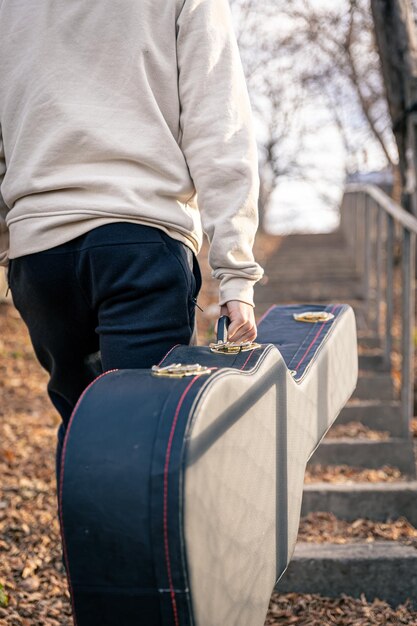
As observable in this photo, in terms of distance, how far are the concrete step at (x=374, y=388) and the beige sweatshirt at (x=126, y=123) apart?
2862 millimetres

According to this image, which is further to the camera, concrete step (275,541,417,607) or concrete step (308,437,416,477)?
concrete step (308,437,416,477)

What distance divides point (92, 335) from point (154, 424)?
1.92 feet

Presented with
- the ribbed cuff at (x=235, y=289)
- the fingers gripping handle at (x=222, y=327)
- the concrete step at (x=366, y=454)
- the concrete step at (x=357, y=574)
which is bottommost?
the concrete step at (x=366, y=454)

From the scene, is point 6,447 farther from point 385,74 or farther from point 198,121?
point 385,74

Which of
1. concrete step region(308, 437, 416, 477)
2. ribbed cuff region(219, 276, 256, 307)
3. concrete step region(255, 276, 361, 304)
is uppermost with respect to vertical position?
ribbed cuff region(219, 276, 256, 307)

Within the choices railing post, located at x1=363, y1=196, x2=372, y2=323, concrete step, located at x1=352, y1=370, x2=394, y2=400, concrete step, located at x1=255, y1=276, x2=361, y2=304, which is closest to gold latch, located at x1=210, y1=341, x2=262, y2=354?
concrete step, located at x1=352, y1=370, x2=394, y2=400

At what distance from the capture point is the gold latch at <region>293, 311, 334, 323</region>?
218 cm

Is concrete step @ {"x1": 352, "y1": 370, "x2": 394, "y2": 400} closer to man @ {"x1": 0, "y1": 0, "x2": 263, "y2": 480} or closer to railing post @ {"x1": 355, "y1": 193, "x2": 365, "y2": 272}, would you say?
man @ {"x1": 0, "y1": 0, "x2": 263, "y2": 480}

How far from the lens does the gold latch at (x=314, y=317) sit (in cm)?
218

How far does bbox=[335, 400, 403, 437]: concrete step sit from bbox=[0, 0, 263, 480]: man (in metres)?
2.49

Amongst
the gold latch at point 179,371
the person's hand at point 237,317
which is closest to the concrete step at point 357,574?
the person's hand at point 237,317

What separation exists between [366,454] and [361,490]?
593 mm

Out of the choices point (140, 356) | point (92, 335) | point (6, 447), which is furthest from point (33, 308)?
point (6, 447)

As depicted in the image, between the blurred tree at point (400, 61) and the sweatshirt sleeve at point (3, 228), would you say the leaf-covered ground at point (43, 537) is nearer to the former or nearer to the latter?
the sweatshirt sleeve at point (3, 228)
